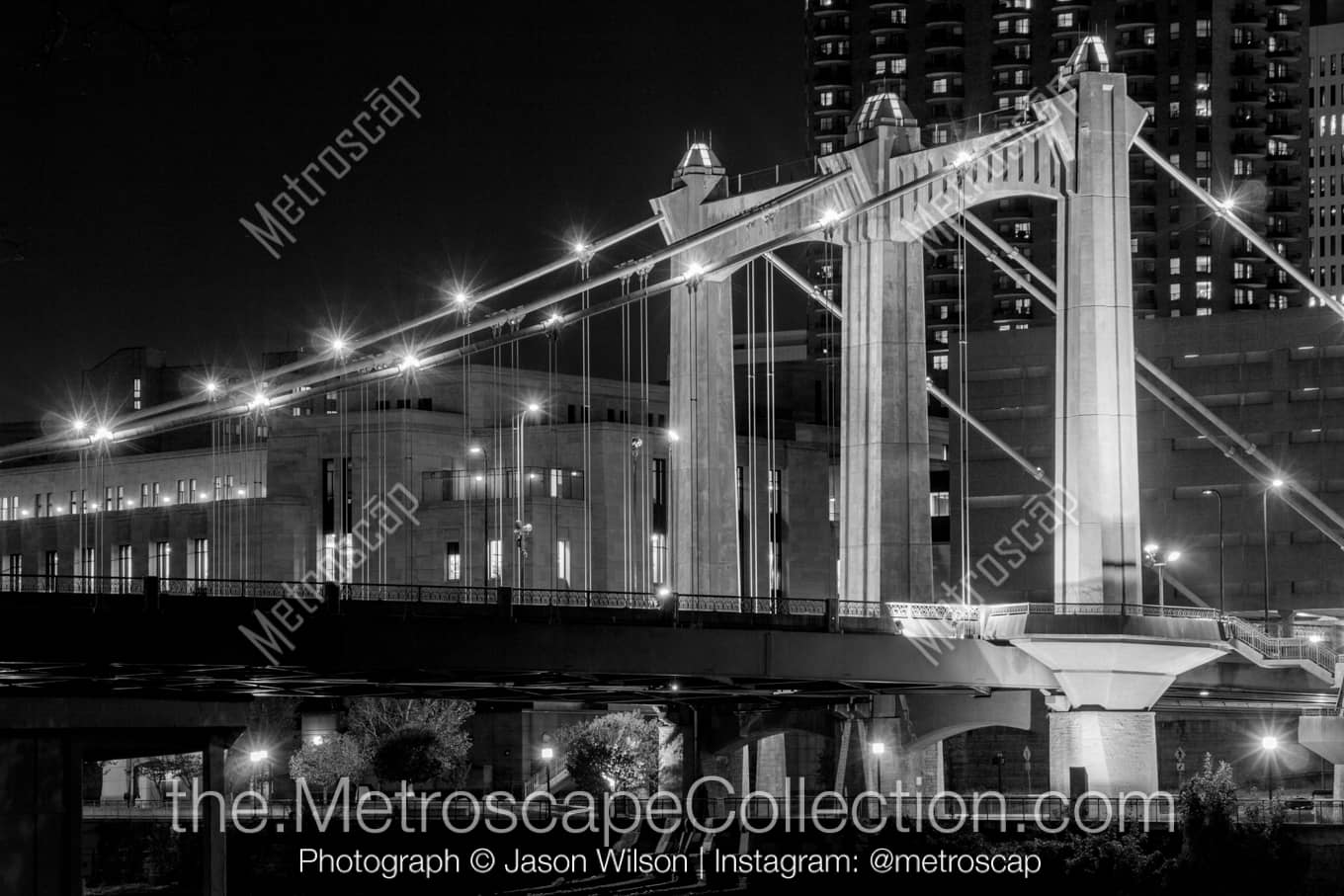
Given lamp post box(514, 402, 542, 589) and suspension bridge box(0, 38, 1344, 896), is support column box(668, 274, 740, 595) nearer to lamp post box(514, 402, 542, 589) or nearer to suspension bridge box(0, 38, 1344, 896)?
suspension bridge box(0, 38, 1344, 896)

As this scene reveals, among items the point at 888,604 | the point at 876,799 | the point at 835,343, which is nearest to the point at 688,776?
the point at 876,799

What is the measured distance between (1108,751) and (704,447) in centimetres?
2050

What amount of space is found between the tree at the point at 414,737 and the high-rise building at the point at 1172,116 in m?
96.5

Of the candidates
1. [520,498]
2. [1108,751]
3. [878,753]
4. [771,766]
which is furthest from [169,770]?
[1108,751]

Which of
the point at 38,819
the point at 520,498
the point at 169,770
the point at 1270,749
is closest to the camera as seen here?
→ the point at 38,819

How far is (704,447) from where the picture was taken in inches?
3059

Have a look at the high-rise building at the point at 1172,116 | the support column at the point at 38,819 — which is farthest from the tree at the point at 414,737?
the high-rise building at the point at 1172,116

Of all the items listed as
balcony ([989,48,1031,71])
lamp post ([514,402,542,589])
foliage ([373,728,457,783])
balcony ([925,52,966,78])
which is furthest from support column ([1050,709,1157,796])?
balcony ([925,52,966,78])

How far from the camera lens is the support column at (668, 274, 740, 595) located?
77062 mm

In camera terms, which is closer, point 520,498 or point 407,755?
point 407,755

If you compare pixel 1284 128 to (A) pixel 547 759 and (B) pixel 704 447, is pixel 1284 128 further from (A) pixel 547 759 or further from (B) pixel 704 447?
(B) pixel 704 447

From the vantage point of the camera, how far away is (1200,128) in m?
193

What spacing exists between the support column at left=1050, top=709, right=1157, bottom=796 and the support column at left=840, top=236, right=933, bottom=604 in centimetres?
702

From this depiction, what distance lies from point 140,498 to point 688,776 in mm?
62400
